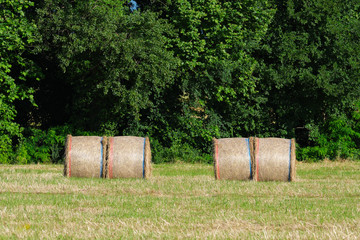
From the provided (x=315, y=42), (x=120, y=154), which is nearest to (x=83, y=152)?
(x=120, y=154)

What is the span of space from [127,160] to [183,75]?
9.73m

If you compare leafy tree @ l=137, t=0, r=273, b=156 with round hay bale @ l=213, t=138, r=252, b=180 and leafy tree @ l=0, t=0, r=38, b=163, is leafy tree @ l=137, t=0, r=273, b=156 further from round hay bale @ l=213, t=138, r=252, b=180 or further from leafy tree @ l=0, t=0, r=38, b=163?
round hay bale @ l=213, t=138, r=252, b=180

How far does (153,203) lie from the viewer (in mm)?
10492

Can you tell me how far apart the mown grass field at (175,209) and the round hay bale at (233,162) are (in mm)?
870

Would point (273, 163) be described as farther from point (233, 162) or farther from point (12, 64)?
point (12, 64)

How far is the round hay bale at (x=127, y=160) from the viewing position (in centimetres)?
1605

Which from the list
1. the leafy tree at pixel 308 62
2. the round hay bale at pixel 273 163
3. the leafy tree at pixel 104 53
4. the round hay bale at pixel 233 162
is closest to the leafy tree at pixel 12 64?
the leafy tree at pixel 104 53

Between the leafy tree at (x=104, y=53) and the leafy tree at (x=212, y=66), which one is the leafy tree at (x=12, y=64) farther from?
the leafy tree at (x=212, y=66)

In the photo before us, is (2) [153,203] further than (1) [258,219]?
Yes

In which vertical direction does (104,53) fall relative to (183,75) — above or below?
above

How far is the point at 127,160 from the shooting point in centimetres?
1614

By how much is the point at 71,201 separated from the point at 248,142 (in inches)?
272

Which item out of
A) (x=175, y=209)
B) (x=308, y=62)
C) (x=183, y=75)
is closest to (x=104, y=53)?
(x=183, y=75)

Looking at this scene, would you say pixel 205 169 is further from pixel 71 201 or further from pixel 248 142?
pixel 71 201
